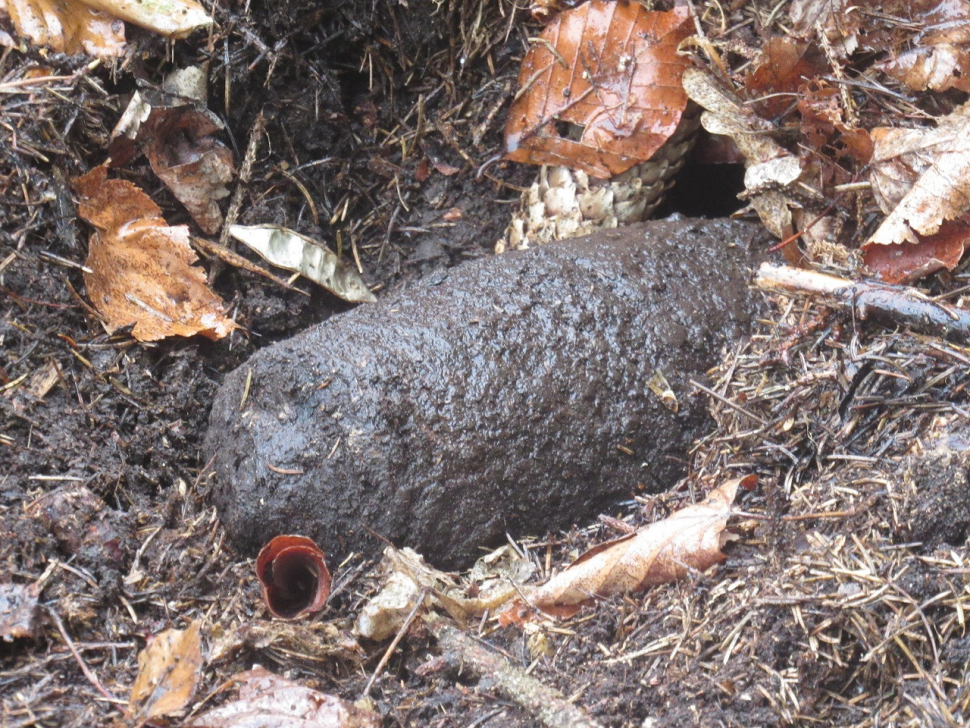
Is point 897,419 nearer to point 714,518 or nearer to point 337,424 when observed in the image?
point 714,518

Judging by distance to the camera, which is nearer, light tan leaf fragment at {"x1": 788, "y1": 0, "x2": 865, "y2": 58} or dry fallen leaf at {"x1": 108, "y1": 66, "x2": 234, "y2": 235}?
light tan leaf fragment at {"x1": 788, "y1": 0, "x2": 865, "y2": 58}

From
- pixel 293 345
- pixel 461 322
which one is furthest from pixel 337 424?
pixel 461 322

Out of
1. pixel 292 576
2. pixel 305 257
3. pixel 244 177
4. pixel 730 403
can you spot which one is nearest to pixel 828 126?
pixel 730 403

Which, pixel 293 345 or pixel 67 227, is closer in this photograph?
pixel 293 345

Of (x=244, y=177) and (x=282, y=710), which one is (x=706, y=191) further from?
(x=282, y=710)

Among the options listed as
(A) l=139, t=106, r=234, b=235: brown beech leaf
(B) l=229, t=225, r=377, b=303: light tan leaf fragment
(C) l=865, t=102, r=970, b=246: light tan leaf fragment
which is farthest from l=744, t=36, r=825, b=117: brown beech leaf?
(A) l=139, t=106, r=234, b=235: brown beech leaf

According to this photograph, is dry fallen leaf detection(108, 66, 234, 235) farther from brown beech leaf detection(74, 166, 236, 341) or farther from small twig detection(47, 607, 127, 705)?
small twig detection(47, 607, 127, 705)
